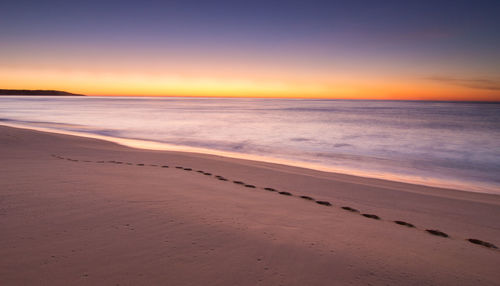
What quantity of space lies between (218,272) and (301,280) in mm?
849

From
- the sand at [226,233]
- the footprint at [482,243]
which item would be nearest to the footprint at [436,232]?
the sand at [226,233]

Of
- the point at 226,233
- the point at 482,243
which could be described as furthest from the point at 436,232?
the point at 226,233

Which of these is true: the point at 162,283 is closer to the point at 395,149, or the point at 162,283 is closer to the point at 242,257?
the point at 242,257

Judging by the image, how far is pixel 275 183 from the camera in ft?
22.7

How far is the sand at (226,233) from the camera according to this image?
2.99m

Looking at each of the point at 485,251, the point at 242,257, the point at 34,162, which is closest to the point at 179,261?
the point at 242,257

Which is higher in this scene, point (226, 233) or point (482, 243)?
point (226, 233)

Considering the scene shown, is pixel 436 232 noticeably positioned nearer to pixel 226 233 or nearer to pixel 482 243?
pixel 482 243

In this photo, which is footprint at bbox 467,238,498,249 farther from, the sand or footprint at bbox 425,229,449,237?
footprint at bbox 425,229,449,237

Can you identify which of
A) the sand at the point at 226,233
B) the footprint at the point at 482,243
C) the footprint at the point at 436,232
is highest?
the sand at the point at 226,233

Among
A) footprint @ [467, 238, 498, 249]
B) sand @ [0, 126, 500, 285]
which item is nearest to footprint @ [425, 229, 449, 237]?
sand @ [0, 126, 500, 285]

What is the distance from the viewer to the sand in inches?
118

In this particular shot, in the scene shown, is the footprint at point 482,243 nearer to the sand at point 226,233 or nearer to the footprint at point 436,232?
the sand at point 226,233

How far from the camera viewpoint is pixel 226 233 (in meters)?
3.85
